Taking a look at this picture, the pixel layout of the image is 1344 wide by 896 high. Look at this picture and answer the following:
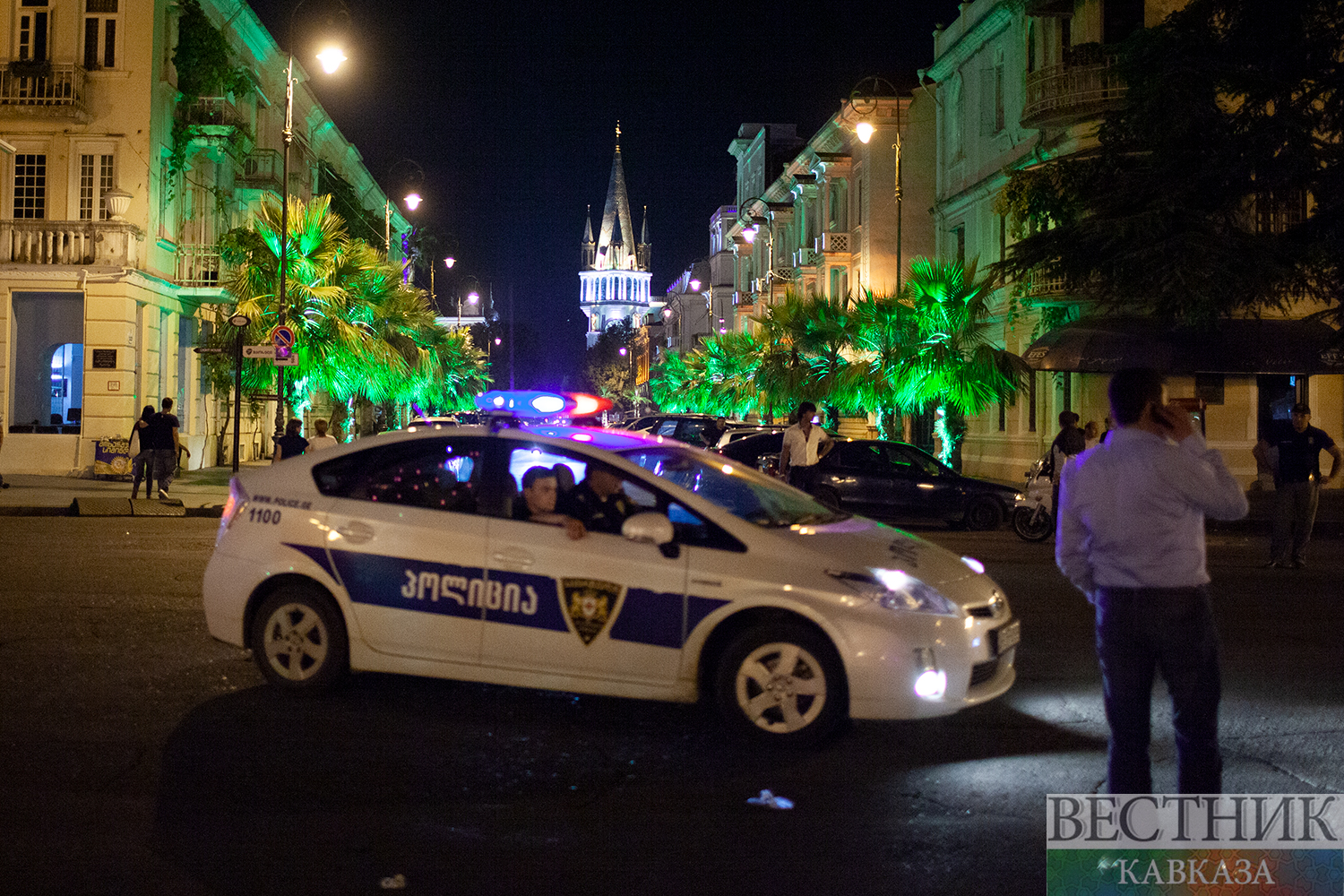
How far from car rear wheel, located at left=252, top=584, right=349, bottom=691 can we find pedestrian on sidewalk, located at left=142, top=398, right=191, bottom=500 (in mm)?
15671

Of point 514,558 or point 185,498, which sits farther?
point 185,498

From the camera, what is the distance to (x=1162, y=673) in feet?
14.3

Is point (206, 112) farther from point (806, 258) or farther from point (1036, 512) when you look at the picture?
point (806, 258)

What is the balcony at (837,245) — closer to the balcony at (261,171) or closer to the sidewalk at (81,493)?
the balcony at (261,171)

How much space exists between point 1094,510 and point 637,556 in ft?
8.33

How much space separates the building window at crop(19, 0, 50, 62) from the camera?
1099 inches

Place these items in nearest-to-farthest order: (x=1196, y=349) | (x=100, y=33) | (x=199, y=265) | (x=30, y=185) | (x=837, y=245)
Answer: (x=1196, y=349), (x=100, y=33), (x=30, y=185), (x=199, y=265), (x=837, y=245)

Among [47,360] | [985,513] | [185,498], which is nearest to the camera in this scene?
[985,513]

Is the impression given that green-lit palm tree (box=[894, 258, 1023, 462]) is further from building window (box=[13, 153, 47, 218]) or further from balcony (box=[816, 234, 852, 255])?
balcony (box=[816, 234, 852, 255])

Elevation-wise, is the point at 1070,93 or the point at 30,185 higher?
the point at 1070,93

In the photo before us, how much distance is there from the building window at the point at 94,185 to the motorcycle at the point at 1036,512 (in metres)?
21.8

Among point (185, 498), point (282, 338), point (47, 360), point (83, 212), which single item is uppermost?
point (83, 212)

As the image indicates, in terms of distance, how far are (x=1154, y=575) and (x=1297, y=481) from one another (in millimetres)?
10882

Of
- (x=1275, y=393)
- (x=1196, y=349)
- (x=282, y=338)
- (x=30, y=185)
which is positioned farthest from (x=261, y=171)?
(x=1275, y=393)
